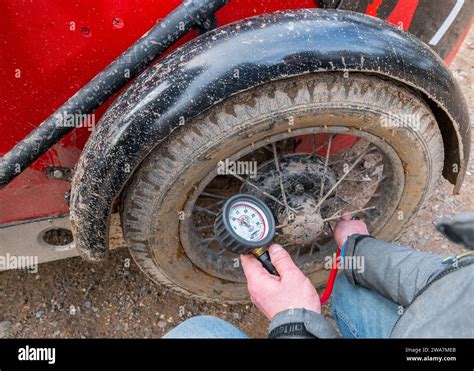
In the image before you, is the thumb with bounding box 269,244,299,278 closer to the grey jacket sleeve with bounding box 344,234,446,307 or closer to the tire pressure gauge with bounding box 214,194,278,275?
the tire pressure gauge with bounding box 214,194,278,275

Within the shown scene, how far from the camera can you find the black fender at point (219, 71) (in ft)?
4.93

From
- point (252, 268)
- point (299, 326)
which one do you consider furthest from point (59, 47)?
point (299, 326)

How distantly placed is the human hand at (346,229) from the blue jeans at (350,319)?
5.6 inches

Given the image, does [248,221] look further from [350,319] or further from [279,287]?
[350,319]

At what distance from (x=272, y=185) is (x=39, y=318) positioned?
1228 mm

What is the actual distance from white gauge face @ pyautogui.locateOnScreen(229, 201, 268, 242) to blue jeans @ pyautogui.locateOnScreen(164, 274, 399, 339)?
0.99 ft

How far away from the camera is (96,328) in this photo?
2.35 m

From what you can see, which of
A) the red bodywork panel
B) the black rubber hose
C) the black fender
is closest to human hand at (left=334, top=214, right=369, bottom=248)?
the black fender

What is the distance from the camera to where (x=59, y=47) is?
161cm

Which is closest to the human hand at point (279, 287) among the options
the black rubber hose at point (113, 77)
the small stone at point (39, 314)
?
the black rubber hose at point (113, 77)
